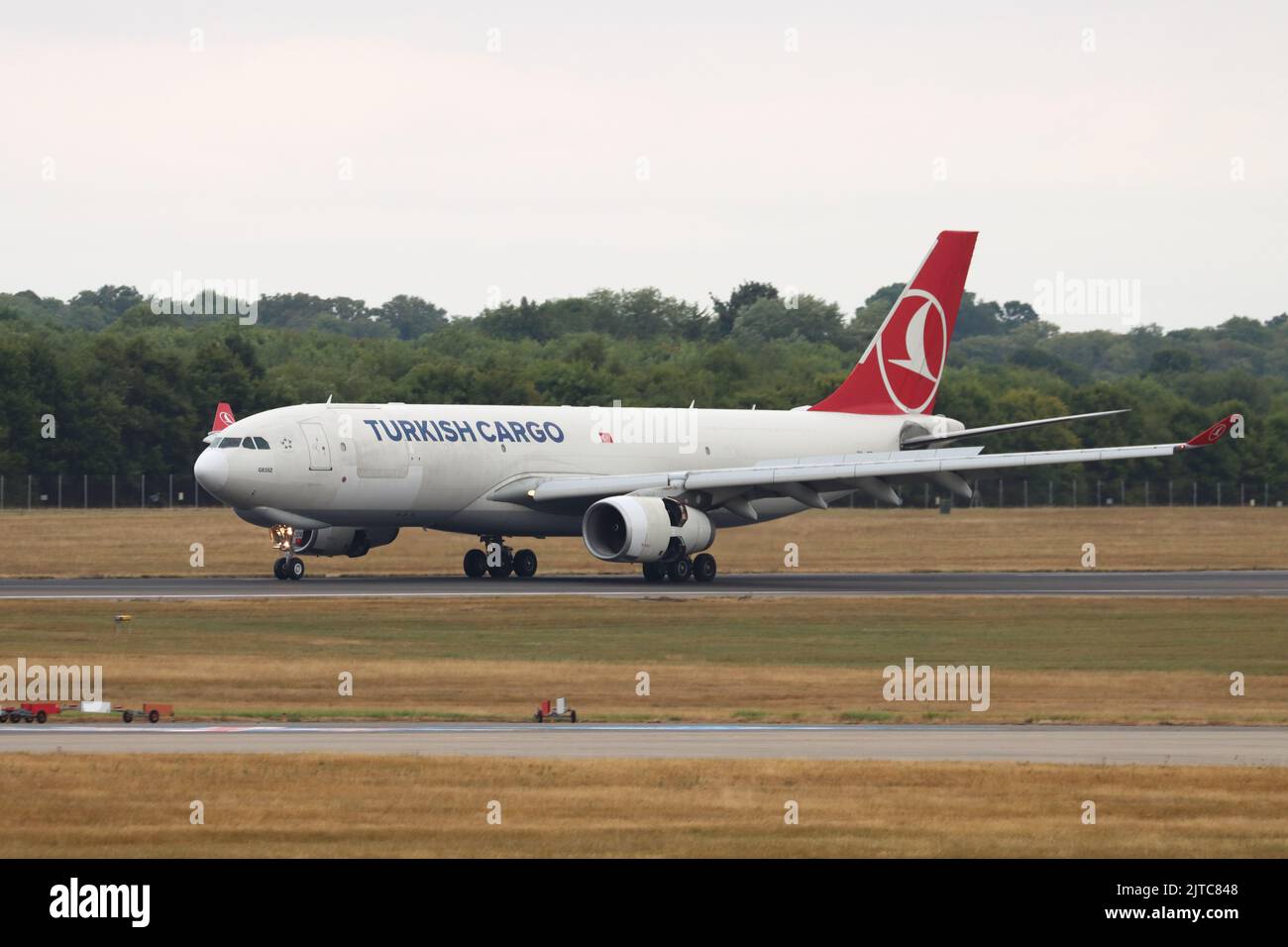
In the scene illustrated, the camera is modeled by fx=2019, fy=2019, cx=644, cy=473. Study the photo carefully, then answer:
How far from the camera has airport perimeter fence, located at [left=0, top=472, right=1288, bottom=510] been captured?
8675 centimetres

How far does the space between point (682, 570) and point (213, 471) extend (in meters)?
13.4

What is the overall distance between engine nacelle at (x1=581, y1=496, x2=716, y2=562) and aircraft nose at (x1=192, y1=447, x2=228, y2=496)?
1005 centimetres

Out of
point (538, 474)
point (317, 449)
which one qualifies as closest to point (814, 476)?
point (538, 474)

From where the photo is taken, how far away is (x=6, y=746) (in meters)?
24.5

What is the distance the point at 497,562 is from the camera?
2350 inches

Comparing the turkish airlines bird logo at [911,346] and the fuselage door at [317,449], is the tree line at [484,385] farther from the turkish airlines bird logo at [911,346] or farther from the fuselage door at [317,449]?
the fuselage door at [317,449]

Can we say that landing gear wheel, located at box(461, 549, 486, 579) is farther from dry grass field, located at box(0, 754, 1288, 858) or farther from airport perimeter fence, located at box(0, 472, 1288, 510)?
dry grass field, located at box(0, 754, 1288, 858)

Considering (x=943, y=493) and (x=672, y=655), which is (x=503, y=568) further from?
(x=943, y=493)

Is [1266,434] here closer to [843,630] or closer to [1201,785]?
Answer: [843,630]

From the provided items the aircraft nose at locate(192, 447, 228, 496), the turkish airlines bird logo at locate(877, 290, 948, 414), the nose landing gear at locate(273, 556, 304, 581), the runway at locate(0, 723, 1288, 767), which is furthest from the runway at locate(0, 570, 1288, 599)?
the runway at locate(0, 723, 1288, 767)

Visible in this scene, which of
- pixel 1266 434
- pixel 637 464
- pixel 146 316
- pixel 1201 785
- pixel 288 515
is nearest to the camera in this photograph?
pixel 1201 785
